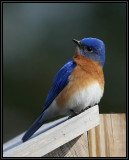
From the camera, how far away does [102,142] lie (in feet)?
14.4

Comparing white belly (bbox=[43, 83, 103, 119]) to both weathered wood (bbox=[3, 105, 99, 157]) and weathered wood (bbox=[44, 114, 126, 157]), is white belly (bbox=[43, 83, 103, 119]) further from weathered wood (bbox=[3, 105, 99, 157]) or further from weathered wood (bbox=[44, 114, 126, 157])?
weathered wood (bbox=[3, 105, 99, 157])

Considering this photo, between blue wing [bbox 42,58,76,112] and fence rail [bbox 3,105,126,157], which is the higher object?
blue wing [bbox 42,58,76,112]

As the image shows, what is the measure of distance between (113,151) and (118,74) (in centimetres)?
564

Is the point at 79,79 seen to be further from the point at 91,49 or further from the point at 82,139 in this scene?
the point at 82,139

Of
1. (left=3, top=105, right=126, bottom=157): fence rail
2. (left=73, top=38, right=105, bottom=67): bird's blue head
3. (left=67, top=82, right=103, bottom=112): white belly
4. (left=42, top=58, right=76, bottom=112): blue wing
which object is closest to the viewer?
(left=3, top=105, right=126, bottom=157): fence rail

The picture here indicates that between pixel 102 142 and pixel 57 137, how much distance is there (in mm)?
796

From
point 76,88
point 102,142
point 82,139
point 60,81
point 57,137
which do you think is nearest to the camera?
point 57,137

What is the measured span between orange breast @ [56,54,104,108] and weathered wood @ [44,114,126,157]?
640 millimetres

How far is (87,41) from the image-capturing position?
5395 millimetres

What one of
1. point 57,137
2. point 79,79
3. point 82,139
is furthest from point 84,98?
point 57,137

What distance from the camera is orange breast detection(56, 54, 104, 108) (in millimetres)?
5008

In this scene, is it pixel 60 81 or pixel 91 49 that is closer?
pixel 60 81

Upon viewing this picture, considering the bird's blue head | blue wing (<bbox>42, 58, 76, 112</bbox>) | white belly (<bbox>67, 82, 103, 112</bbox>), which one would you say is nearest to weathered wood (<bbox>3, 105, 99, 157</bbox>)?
white belly (<bbox>67, 82, 103, 112</bbox>)

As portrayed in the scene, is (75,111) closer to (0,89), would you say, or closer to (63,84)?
(63,84)
